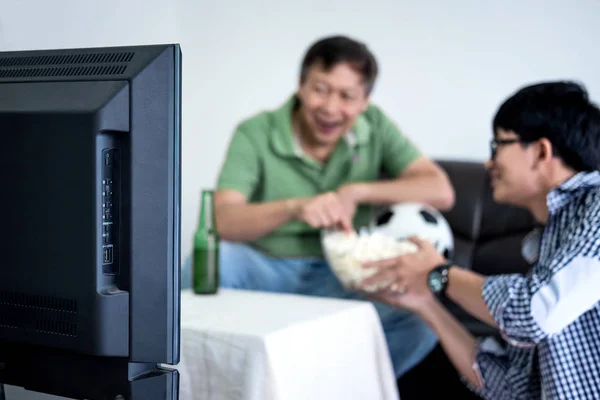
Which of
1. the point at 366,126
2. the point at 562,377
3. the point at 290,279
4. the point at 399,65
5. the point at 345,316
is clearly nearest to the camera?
the point at 562,377

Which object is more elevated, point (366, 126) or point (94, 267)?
point (366, 126)

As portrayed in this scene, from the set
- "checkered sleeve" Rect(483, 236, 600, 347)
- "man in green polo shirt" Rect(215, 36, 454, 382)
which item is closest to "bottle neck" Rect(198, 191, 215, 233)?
"man in green polo shirt" Rect(215, 36, 454, 382)

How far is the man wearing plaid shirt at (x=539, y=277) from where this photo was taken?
1.41 m

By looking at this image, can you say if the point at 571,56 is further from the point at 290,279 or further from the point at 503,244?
the point at 290,279

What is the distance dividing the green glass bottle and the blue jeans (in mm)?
368

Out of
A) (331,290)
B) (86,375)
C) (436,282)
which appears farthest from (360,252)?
(86,375)

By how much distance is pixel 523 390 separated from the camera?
5.29 ft

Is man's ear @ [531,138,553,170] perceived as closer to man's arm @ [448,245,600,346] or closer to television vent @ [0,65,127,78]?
man's arm @ [448,245,600,346]

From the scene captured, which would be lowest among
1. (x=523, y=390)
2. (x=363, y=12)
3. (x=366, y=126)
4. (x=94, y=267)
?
(x=523, y=390)

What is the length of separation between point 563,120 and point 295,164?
120 centimetres

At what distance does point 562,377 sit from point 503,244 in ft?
4.30

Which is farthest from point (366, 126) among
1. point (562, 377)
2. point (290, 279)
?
point (562, 377)

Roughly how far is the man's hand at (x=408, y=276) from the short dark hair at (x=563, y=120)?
0.42 meters

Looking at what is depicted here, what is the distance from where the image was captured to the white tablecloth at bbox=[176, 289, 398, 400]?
4.37 feet
